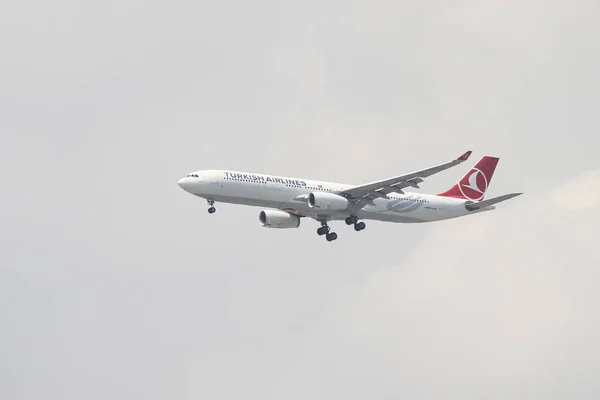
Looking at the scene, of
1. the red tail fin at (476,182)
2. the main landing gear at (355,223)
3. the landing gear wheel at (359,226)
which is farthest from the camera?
the red tail fin at (476,182)

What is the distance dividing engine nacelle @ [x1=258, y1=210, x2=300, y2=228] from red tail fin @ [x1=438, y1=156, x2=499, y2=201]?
39.7 feet

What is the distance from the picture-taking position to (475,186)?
100188 millimetres

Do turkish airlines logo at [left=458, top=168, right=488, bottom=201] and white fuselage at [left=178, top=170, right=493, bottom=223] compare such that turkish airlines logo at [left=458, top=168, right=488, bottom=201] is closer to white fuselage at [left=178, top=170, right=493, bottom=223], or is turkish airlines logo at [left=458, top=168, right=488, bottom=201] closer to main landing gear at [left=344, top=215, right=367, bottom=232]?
white fuselage at [left=178, top=170, right=493, bottom=223]

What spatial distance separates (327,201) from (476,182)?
56.1 feet

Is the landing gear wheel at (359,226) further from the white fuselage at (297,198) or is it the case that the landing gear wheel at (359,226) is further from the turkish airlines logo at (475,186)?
the turkish airlines logo at (475,186)

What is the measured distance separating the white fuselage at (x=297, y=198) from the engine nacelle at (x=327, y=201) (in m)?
0.74

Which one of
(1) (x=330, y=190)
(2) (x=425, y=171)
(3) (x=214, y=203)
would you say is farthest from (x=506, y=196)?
(3) (x=214, y=203)

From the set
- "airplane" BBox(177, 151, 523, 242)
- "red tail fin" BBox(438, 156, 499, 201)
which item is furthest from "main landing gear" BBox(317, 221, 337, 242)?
"red tail fin" BBox(438, 156, 499, 201)

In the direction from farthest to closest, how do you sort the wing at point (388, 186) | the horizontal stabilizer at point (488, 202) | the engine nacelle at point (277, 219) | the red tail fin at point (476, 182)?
1. the red tail fin at point (476, 182)
2. the engine nacelle at point (277, 219)
3. the horizontal stabilizer at point (488, 202)
4. the wing at point (388, 186)

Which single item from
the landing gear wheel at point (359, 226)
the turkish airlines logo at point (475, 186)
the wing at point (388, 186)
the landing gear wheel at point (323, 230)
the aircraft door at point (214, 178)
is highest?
the turkish airlines logo at point (475, 186)

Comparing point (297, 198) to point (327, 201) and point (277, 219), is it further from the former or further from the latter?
point (277, 219)

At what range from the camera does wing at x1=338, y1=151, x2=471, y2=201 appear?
8519cm

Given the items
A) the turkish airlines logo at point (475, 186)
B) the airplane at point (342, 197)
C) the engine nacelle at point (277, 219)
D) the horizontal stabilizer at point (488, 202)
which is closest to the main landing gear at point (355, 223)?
the airplane at point (342, 197)

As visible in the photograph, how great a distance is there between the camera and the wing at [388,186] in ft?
279
